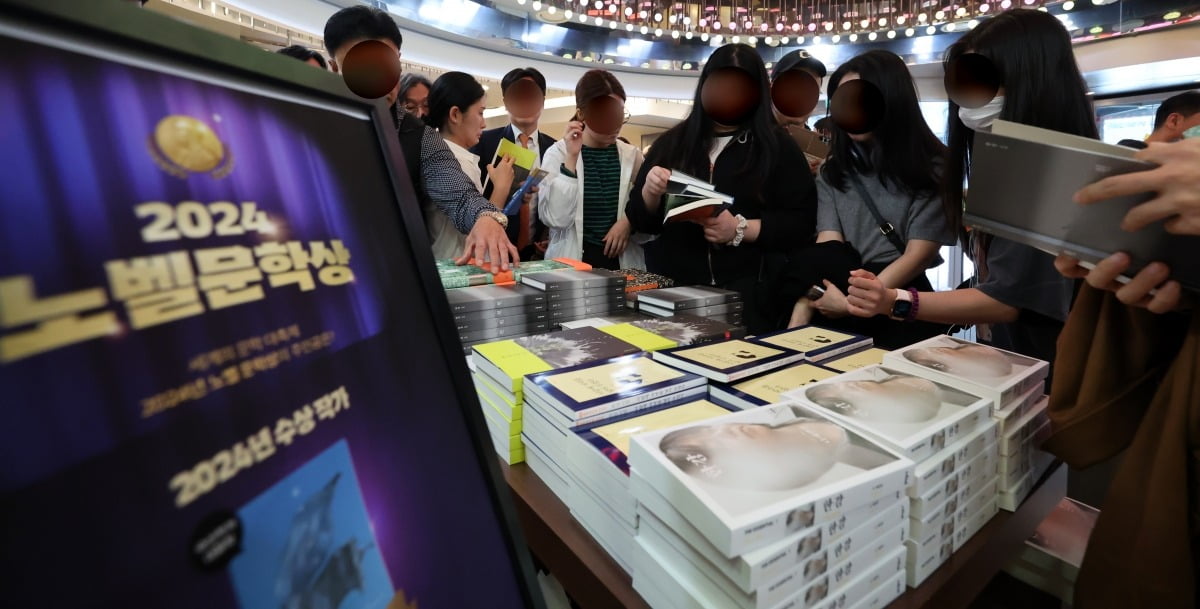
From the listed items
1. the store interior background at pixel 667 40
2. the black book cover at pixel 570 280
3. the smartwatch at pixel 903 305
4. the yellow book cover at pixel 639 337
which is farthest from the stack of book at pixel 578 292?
the store interior background at pixel 667 40

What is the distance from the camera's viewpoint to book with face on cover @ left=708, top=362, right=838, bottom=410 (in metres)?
1.01

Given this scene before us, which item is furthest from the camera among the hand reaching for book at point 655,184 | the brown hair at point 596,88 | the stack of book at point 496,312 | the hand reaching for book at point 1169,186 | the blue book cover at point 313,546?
the brown hair at point 596,88

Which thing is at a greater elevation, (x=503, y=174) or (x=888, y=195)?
(x=503, y=174)

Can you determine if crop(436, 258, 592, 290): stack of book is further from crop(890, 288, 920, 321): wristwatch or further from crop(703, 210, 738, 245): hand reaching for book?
crop(890, 288, 920, 321): wristwatch

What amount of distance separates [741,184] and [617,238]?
0.57m

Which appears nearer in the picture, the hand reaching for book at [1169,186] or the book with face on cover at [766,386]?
the hand reaching for book at [1169,186]

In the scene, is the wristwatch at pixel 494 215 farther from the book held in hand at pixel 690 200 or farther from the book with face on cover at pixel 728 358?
the book with face on cover at pixel 728 358

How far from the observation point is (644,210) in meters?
2.12

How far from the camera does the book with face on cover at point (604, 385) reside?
36.3 inches

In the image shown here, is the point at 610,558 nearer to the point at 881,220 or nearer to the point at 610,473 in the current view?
the point at 610,473

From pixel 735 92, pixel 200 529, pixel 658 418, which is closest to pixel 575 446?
pixel 658 418

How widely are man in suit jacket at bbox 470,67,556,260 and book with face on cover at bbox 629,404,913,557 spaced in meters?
2.08

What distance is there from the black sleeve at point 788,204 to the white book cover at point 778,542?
1.41 metres

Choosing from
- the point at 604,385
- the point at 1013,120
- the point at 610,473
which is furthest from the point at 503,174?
the point at 610,473
